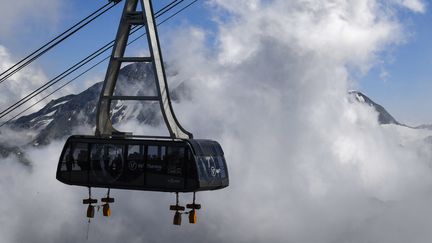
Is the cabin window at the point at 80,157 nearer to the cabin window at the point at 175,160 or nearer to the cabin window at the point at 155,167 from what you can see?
the cabin window at the point at 155,167

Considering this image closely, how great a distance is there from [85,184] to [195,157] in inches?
326

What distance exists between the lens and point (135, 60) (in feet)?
153

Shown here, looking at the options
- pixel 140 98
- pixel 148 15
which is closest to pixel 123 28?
pixel 148 15

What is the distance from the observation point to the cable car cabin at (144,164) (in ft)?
151

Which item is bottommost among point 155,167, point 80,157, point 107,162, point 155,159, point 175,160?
point 155,167

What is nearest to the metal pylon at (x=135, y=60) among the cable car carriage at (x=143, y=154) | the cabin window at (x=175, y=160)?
the cable car carriage at (x=143, y=154)

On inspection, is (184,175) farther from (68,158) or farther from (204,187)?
(68,158)

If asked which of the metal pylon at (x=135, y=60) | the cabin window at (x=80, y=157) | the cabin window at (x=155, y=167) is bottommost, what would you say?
the cabin window at (x=155, y=167)

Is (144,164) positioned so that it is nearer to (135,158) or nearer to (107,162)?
(135,158)

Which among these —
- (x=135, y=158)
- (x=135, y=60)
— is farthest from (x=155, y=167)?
(x=135, y=60)

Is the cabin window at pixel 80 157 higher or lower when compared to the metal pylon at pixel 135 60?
lower

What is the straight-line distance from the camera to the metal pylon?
46688 millimetres

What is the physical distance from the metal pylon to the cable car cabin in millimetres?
1246

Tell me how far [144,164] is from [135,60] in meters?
6.70
